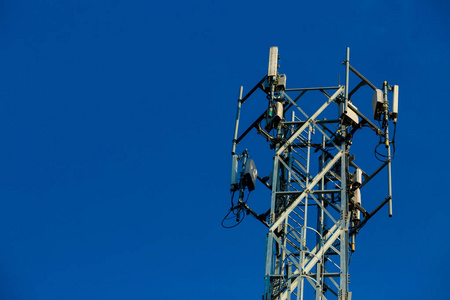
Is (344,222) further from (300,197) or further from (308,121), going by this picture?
(308,121)

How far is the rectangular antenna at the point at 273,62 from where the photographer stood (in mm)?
35656

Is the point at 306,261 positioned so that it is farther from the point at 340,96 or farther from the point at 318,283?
the point at 340,96

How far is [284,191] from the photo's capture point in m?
33.4

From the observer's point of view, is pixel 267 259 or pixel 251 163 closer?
pixel 267 259

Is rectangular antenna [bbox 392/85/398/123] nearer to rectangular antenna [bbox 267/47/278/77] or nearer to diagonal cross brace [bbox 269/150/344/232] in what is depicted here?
diagonal cross brace [bbox 269/150/344/232]

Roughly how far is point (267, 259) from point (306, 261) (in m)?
1.86

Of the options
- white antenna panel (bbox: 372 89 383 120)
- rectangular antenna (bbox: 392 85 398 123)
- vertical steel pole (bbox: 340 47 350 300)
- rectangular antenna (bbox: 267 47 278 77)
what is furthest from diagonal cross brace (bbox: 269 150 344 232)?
rectangular antenna (bbox: 267 47 278 77)

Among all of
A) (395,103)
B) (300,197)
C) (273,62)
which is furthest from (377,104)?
(300,197)

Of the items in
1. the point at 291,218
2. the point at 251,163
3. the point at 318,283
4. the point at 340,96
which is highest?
the point at 340,96

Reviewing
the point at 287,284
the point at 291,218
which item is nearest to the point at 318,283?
the point at 287,284

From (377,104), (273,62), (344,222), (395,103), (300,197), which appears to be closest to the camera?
(344,222)

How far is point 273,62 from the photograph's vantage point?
118ft

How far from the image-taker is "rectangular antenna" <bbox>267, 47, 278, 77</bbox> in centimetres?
3566

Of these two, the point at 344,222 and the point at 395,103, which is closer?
the point at 344,222
